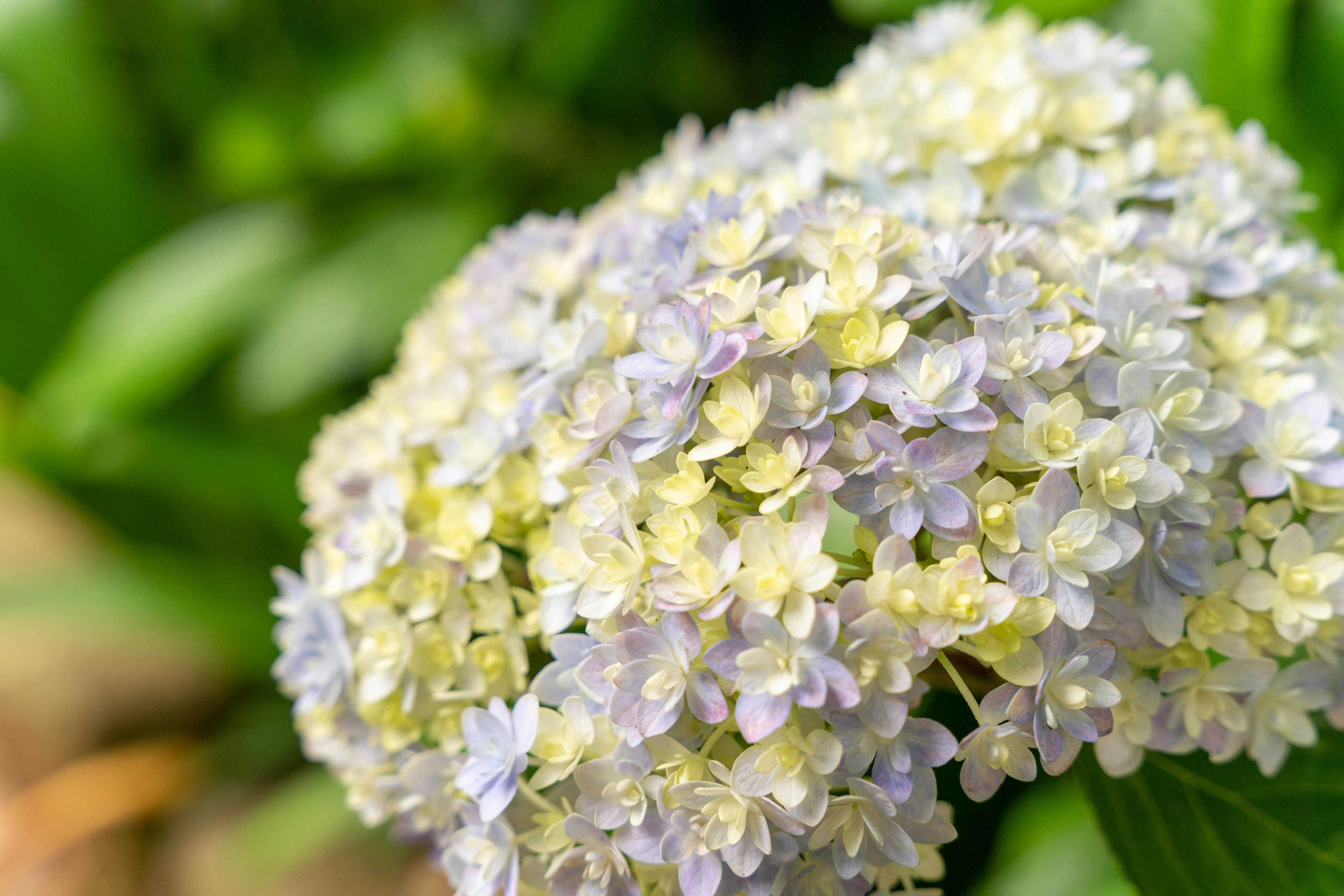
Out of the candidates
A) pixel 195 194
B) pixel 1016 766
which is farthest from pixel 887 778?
pixel 195 194

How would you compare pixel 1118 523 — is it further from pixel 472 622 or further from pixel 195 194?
pixel 195 194

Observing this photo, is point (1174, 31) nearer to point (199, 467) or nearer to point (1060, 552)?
point (1060, 552)

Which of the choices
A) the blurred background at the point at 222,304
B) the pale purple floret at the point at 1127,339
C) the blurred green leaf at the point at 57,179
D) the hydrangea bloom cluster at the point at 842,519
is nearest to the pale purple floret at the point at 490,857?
the hydrangea bloom cluster at the point at 842,519

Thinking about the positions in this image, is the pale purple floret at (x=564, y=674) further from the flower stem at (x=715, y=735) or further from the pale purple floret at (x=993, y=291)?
the pale purple floret at (x=993, y=291)

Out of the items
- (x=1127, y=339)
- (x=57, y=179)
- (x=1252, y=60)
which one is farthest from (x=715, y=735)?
(x=57, y=179)

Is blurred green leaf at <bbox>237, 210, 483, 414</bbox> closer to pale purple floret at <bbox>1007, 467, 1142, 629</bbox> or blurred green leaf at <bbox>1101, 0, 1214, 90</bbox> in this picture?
blurred green leaf at <bbox>1101, 0, 1214, 90</bbox>

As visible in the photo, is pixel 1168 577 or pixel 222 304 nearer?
pixel 1168 577

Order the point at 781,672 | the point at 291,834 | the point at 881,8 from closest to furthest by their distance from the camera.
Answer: the point at 781,672
the point at 881,8
the point at 291,834
